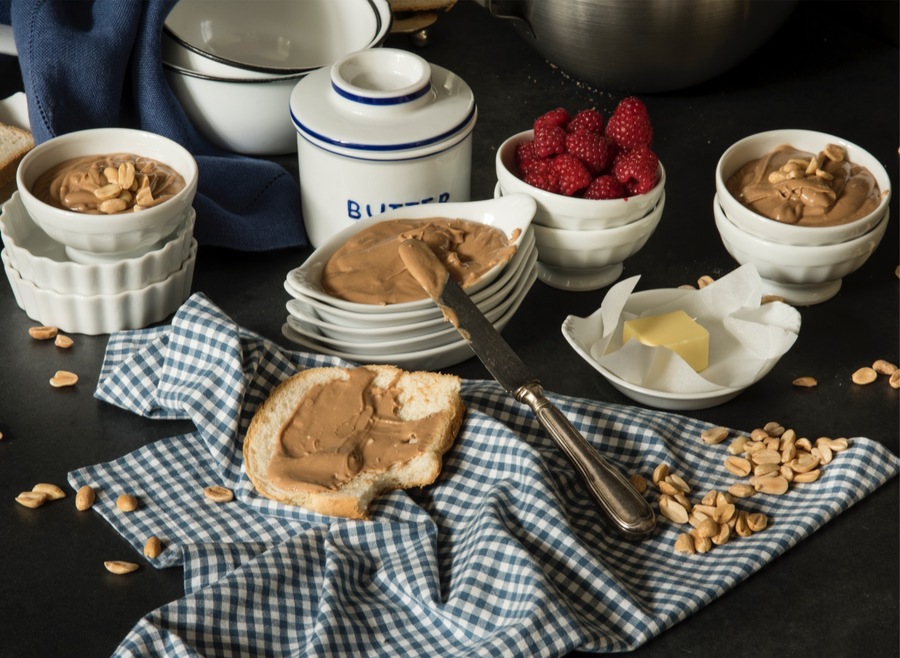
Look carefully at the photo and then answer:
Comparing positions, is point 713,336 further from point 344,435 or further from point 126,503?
point 126,503

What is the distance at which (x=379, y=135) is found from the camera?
1.54m

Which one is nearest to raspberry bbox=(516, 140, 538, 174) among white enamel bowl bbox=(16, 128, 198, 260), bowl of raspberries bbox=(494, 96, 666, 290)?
bowl of raspberries bbox=(494, 96, 666, 290)

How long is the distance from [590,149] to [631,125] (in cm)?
7

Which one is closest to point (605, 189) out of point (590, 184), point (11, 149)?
point (590, 184)

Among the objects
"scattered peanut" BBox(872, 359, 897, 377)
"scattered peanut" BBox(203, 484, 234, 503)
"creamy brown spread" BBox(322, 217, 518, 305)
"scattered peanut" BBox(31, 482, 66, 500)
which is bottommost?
"scattered peanut" BBox(31, 482, 66, 500)

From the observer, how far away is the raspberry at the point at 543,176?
1.55m

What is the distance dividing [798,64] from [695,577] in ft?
4.54

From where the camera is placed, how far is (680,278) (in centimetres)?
169

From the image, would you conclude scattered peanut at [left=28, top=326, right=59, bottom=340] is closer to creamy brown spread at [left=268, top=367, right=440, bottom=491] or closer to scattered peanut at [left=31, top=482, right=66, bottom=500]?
scattered peanut at [left=31, top=482, right=66, bottom=500]

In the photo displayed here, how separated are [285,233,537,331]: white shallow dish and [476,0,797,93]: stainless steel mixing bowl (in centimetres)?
59

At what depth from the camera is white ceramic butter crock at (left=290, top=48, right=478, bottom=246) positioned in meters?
1.55

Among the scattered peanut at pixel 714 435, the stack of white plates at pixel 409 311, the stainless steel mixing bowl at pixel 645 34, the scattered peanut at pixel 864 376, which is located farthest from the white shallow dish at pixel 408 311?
the stainless steel mixing bowl at pixel 645 34

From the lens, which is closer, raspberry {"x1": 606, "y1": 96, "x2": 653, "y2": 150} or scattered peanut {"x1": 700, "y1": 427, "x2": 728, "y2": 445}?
scattered peanut {"x1": 700, "y1": 427, "x2": 728, "y2": 445}

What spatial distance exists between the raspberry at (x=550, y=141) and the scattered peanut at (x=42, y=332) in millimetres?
711
